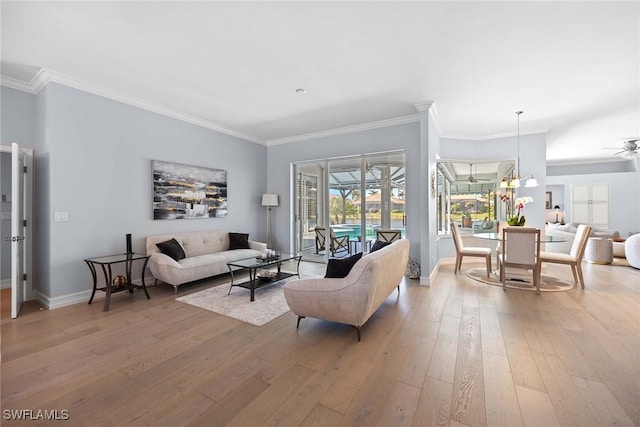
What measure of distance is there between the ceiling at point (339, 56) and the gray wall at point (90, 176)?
311 mm

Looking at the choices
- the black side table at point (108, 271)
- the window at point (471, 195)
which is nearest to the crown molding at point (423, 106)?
the window at point (471, 195)

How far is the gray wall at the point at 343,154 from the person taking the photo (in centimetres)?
502

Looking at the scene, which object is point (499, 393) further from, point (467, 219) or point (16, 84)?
point (16, 84)

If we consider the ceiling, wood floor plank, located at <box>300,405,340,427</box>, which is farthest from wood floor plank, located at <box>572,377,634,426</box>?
the ceiling

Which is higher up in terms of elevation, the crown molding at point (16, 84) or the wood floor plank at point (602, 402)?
the crown molding at point (16, 84)

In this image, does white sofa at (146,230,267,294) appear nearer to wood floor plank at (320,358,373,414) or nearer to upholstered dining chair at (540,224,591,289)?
wood floor plank at (320,358,373,414)

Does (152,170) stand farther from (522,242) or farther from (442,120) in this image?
(522,242)

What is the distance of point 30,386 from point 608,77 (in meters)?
6.46

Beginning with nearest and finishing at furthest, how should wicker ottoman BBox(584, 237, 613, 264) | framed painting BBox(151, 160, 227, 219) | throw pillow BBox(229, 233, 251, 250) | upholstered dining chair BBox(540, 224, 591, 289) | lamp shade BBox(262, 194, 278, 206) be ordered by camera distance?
upholstered dining chair BBox(540, 224, 591, 289), framed painting BBox(151, 160, 227, 219), throw pillow BBox(229, 233, 251, 250), wicker ottoman BBox(584, 237, 613, 264), lamp shade BBox(262, 194, 278, 206)

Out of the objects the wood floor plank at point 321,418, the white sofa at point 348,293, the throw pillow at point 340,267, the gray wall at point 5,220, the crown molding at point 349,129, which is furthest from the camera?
the crown molding at point 349,129

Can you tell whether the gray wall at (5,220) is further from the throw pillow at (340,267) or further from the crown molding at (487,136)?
the crown molding at (487,136)

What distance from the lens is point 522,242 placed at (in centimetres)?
411

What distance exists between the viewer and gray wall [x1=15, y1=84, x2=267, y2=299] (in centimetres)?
343

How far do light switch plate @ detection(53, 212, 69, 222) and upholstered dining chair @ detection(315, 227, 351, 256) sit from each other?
4229 millimetres
